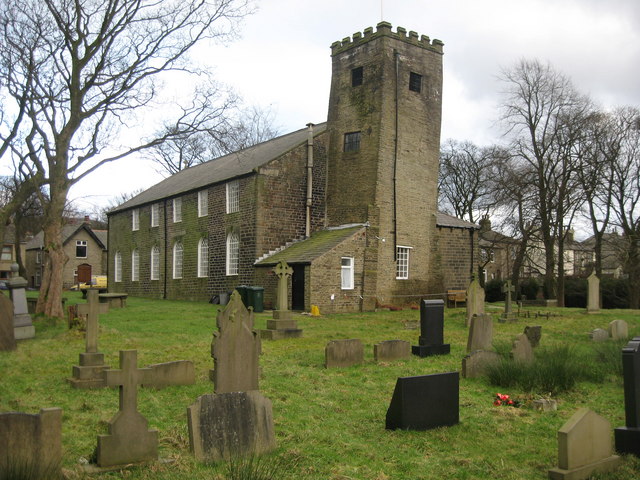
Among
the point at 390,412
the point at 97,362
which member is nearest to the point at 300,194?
the point at 97,362

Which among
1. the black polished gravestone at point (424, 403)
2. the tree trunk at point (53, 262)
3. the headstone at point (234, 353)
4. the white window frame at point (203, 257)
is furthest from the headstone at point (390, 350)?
the white window frame at point (203, 257)

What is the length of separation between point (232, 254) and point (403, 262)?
29.1 feet

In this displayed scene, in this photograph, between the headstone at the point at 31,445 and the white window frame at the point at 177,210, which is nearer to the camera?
the headstone at the point at 31,445

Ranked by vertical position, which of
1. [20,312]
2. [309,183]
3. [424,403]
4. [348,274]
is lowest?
[424,403]

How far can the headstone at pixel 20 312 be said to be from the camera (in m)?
16.2

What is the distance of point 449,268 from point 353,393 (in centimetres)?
2244

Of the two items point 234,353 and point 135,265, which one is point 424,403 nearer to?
point 234,353

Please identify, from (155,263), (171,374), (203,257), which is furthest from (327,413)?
(155,263)

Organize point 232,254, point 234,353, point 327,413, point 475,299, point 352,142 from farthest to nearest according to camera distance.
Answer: point 232,254
point 352,142
point 475,299
point 327,413
point 234,353

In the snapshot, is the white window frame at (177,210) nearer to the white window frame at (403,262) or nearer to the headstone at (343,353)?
the white window frame at (403,262)

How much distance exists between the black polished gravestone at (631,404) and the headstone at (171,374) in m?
6.37

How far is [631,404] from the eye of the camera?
22.5ft

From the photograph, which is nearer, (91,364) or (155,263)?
(91,364)

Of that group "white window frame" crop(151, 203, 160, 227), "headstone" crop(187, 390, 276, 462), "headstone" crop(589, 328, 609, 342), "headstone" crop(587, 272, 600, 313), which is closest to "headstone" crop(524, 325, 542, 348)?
"headstone" crop(589, 328, 609, 342)
